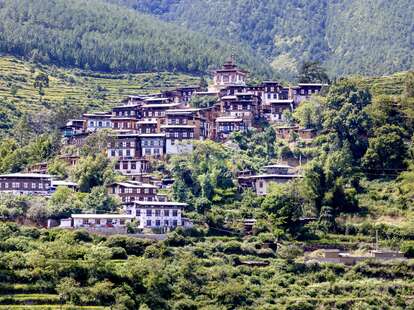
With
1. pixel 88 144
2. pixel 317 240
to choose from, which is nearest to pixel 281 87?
pixel 88 144

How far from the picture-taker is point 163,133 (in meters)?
77.9

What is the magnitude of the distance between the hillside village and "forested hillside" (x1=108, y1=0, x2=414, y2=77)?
3594 centimetres

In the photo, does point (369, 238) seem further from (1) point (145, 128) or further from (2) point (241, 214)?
(1) point (145, 128)

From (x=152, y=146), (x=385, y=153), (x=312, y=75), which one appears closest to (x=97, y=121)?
(x=152, y=146)

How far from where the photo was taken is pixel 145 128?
263 ft

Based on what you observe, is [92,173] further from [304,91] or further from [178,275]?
[304,91]

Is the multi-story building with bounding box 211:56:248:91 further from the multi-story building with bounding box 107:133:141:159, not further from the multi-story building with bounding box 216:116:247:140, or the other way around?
the multi-story building with bounding box 107:133:141:159

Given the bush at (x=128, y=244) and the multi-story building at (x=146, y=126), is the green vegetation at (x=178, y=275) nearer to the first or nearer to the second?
the bush at (x=128, y=244)

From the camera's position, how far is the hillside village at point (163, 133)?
66.7 meters

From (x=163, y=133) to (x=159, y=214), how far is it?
40.5ft

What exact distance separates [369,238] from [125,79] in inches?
1812

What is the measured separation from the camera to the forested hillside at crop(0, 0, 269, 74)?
109 metres

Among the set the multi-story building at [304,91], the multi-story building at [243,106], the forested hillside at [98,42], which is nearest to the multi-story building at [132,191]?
the multi-story building at [243,106]

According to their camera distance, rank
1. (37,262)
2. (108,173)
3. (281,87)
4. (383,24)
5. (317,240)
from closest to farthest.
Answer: (37,262) < (317,240) < (108,173) < (281,87) < (383,24)
